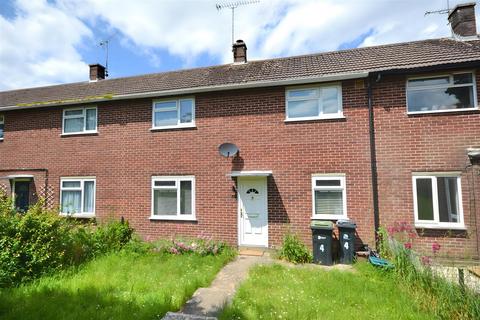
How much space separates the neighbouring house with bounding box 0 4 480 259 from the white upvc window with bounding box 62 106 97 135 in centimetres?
5

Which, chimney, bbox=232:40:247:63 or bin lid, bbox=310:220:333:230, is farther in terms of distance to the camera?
chimney, bbox=232:40:247:63

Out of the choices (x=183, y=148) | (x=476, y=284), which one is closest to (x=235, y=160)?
(x=183, y=148)

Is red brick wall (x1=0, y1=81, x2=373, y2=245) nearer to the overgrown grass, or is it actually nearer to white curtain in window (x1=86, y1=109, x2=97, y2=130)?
white curtain in window (x1=86, y1=109, x2=97, y2=130)

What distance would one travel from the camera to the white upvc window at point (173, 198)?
9961 mm

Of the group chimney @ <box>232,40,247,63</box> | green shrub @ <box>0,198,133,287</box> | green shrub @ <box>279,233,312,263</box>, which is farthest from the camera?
chimney @ <box>232,40,247,63</box>

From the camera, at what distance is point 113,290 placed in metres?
5.84

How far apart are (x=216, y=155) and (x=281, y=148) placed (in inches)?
84.9

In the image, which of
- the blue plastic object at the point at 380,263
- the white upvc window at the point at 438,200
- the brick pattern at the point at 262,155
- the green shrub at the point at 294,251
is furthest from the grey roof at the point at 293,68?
the blue plastic object at the point at 380,263

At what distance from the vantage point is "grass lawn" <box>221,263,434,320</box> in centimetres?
469

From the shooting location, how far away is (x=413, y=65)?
853cm

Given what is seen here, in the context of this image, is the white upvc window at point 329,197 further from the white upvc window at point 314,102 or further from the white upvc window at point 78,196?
the white upvc window at point 78,196

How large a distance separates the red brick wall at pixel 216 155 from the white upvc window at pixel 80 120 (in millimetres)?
326

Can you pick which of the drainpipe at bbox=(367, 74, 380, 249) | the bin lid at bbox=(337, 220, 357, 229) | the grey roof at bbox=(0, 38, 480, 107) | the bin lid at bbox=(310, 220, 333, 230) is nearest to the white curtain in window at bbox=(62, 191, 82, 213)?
the grey roof at bbox=(0, 38, 480, 107)

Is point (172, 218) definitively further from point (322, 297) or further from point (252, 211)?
point (322, 297)
